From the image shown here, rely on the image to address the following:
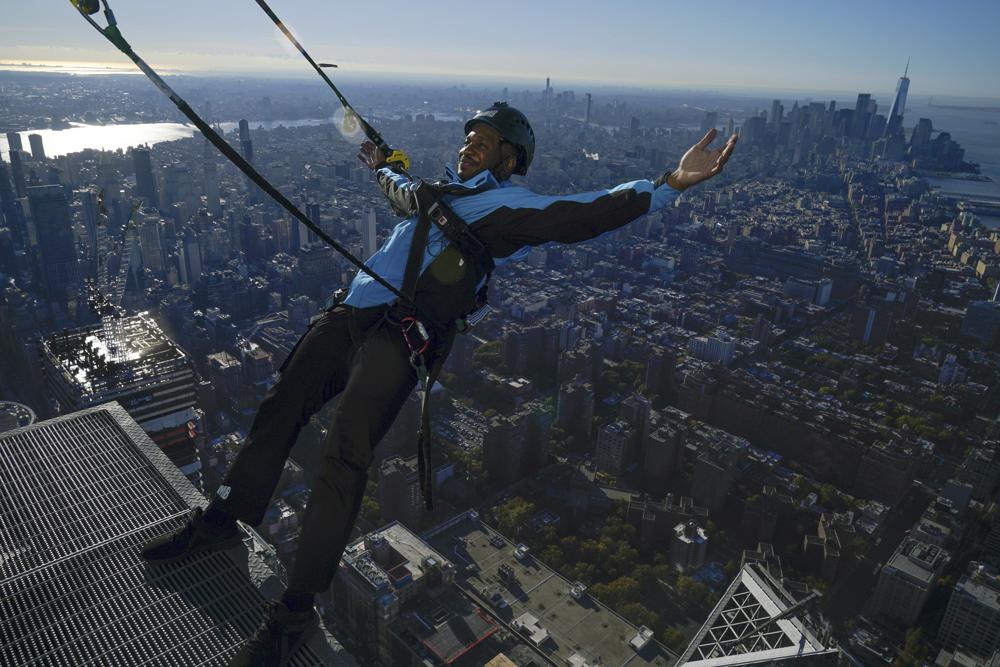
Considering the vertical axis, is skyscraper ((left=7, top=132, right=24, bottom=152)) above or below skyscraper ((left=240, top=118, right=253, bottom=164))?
below

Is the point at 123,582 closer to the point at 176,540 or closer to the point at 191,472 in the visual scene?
the point at 176,540

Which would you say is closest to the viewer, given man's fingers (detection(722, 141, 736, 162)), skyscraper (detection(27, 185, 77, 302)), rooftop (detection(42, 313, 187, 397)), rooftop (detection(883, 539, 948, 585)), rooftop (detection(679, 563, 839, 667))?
man's fingers (detection(722, 141, 736, 162))

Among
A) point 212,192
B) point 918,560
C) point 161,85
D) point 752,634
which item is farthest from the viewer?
point 212,192

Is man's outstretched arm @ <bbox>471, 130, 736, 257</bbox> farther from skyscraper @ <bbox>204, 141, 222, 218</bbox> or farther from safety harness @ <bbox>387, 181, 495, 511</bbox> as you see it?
skyscraper @ <bbox>204, 141, 222, 218</bbox>

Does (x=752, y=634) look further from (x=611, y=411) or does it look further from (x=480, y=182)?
(x=611, y=411)

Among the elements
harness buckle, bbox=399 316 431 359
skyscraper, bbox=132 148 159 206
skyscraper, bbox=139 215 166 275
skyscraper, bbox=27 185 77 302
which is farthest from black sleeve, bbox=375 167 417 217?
skyscraper, bbox=132 148 159 206

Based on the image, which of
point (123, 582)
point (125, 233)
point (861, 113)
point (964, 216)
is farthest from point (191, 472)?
point (861, 113)

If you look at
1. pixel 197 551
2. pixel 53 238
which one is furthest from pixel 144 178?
pixel 197 551
